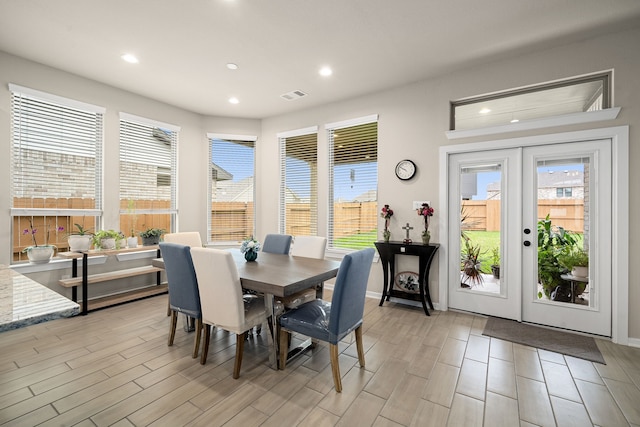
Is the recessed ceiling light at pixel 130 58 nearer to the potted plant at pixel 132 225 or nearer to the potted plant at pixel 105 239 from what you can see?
the potted plant at pixel 132 225

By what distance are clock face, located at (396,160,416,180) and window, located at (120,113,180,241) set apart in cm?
361

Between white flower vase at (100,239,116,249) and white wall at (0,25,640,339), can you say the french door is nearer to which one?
white wall at (0,25,640,339)

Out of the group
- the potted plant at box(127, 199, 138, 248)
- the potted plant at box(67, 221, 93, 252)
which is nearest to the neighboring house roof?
the potted plant at box(127, 199, 138, 248)

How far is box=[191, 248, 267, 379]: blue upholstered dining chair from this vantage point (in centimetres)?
217

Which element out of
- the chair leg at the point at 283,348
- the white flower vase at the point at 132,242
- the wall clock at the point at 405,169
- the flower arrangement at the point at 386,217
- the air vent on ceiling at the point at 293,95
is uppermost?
the air vent on ceiling at the point at 293,95

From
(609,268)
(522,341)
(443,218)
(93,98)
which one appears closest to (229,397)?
(522,341)

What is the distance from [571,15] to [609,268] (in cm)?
239

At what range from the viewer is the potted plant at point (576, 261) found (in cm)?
307

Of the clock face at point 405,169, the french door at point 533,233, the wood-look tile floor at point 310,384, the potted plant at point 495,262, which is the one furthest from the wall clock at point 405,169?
the wood-look tile floor at point 310,384

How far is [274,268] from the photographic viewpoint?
265 cm

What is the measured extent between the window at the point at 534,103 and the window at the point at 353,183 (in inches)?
47.1

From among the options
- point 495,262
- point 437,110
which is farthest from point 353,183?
point 495,262

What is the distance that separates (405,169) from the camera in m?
4.02

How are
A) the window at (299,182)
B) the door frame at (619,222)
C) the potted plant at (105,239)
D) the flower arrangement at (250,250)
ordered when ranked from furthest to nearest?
the window at (299,182)
the potted plant at (105,239)
the flower arrangement at (250,250)
the door frame at (619,222)
